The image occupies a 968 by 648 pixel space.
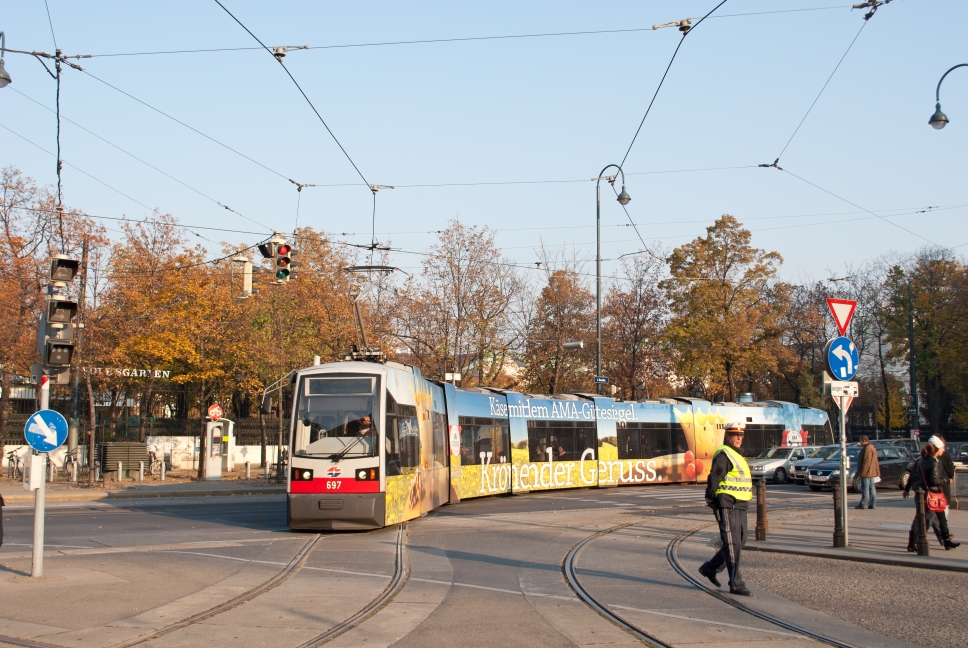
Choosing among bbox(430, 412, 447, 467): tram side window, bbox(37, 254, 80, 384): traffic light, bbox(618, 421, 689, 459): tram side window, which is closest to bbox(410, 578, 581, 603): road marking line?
bbox(37, 254, 80, 384): traffic light

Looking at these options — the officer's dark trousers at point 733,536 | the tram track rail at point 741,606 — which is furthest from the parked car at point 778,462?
the officer's dark trousers at point 733,536

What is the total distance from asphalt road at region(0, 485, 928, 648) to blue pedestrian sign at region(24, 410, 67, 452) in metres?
1.58

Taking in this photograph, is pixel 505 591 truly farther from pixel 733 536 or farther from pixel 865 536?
pixel 865 536

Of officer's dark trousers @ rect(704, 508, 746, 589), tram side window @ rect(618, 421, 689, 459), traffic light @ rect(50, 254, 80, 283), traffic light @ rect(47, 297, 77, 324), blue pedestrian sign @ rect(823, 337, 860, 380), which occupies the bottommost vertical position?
officer's dark trousers @ rect(704, 508, 746, 589)

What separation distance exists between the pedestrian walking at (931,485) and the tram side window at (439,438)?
9.68 meters

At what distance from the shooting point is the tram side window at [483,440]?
23.3 m

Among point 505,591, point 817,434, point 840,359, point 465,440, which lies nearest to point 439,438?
point 465,440

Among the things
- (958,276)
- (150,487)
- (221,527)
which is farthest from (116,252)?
(958,276)

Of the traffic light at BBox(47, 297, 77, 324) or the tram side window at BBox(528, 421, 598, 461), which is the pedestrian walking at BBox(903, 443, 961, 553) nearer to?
the traffic light at BBox(47, 297, 77, 324)

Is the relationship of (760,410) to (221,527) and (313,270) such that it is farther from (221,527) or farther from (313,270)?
(221,527)

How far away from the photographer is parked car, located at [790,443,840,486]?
103 ft

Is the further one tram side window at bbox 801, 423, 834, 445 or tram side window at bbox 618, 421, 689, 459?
tram side window at bbox 801, 423, 834, 445

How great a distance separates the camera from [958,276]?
55562 millimetres

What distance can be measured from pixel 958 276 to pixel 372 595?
179 ft
